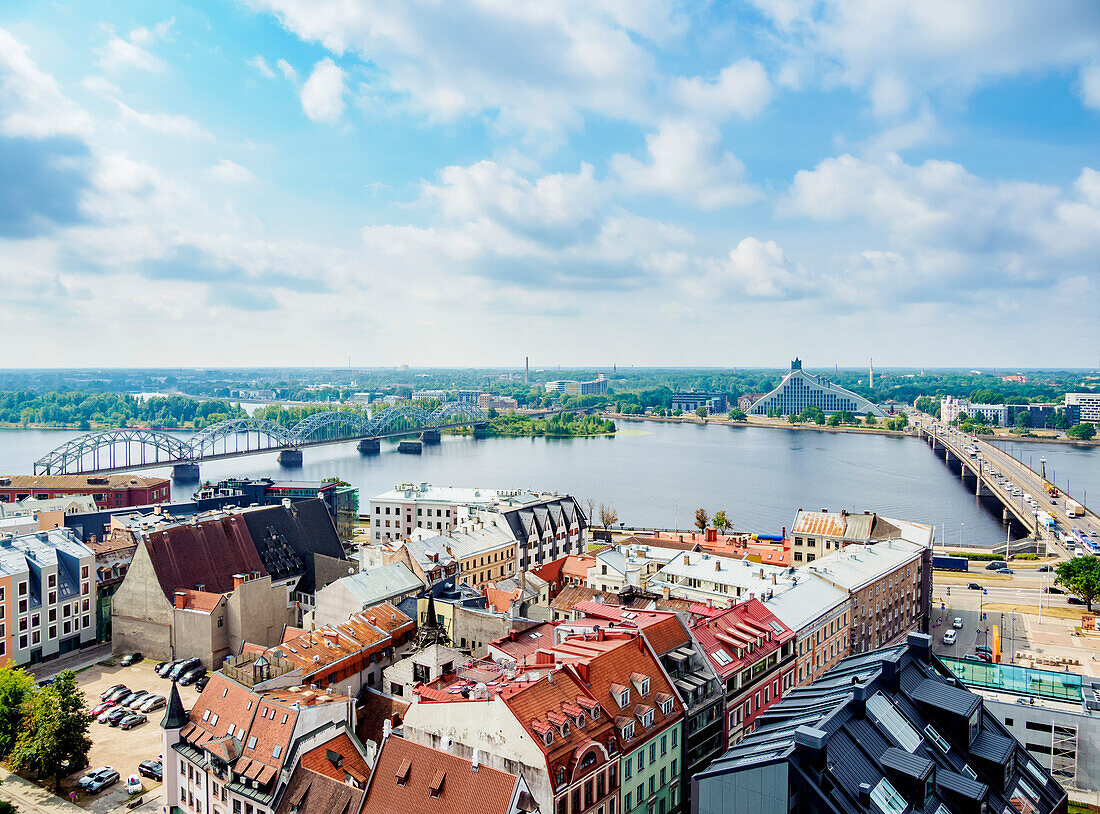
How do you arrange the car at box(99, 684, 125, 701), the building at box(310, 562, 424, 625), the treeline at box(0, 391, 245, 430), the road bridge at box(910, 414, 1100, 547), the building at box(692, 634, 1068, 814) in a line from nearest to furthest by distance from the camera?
the building at box(692, 634, 1068, 814), the car at box(99, 684, 125, 701), the building at box(310, 562, 424, 625), the road bridge at box(910, 414, 1100, 547), the treeline at box(0, 391, 245, 430)

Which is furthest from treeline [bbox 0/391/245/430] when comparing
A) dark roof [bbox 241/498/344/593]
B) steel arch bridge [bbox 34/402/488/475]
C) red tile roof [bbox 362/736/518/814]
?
red tile roof [bbox 362/736/518/814]

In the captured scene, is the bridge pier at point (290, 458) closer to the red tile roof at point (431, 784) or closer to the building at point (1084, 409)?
the red tile roof at point (431, 784)

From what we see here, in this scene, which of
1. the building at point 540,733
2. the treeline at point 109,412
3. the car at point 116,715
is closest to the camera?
the building at point 540,733

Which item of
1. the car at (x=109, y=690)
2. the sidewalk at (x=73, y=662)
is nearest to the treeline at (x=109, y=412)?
the sidewalk at (x=73, y=662)

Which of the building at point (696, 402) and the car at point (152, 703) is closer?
the car at point (152, 703)

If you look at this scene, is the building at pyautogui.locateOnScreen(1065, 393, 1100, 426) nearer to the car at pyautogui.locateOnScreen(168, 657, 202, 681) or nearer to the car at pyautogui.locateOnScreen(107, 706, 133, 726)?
the car at pyautogui.locateOnScreen(168, 657, 202, 681)

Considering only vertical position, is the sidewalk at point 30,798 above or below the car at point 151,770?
below
